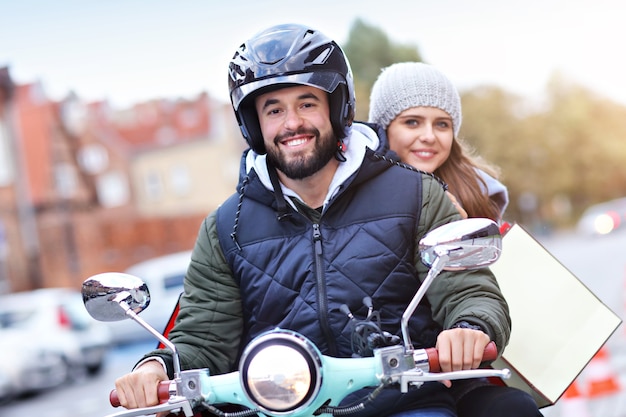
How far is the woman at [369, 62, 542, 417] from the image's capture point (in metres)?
3.65

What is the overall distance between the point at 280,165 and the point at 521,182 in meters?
50.5

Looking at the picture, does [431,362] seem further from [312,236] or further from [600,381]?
[600,381]

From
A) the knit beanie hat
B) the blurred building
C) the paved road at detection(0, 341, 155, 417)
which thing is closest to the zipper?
the knit beanie hat

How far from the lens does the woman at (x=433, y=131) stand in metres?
3.65

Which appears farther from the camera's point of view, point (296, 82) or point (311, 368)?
point (296, 82)

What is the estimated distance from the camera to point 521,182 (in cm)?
5156

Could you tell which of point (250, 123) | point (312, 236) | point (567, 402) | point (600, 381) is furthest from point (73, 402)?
point (312, 236)

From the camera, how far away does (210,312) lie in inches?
109

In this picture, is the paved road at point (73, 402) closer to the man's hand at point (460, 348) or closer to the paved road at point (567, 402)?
the paved road at point (567, 402)

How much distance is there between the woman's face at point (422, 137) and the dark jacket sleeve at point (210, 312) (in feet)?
3.76

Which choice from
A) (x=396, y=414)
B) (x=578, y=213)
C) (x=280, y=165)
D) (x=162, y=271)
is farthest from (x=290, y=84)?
(x=578, y=213)

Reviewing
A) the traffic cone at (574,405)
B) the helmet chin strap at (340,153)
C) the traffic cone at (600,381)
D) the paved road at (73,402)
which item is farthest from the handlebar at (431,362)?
the paved road at (73,402)

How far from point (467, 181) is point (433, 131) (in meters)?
0.26

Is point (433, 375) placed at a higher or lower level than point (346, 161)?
lower
